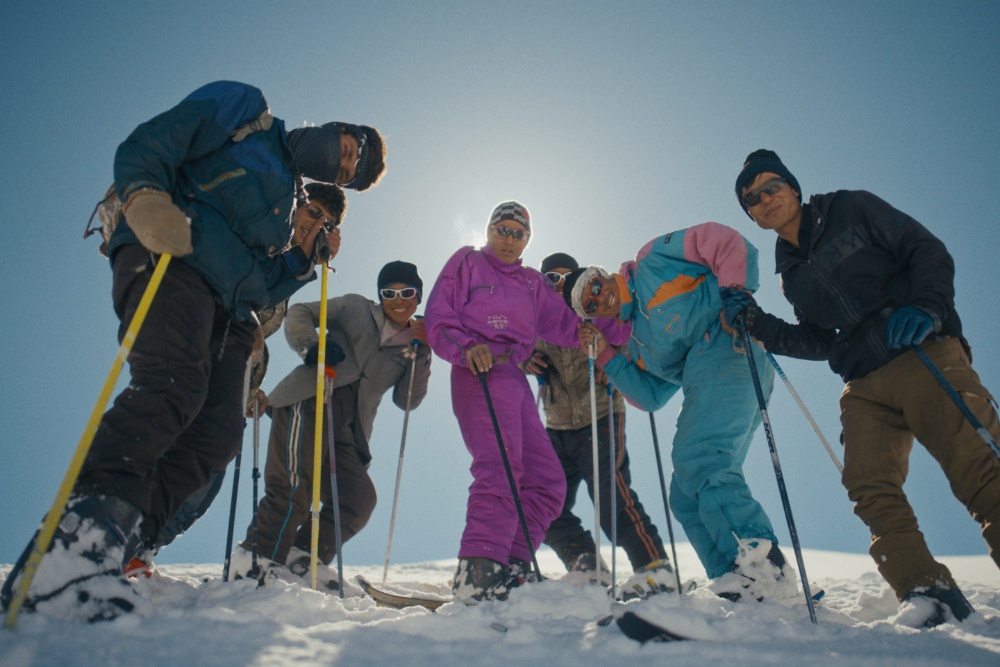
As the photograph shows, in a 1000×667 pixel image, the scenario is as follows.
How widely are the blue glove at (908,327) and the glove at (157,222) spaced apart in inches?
120

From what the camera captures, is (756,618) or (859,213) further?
(859,213)

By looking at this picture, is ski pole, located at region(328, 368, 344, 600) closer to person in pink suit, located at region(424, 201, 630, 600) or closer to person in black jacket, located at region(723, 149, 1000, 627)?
person in pink suit, located at region(424, 201, 630, 600)

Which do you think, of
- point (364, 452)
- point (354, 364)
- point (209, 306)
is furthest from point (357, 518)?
point (209, 306)

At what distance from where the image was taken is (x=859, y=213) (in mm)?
3258

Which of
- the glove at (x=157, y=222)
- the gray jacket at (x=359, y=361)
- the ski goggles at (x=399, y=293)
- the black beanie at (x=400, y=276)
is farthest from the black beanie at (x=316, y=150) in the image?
the black beanie at (x=400, y=276)

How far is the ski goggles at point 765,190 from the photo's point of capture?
11.6 feet

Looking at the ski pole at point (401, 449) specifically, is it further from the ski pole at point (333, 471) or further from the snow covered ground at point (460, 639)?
the snow covered ground at point (460, 639)

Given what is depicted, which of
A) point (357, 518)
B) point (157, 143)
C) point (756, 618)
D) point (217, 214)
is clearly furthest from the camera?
point (357, 518)

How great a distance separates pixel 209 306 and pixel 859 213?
3234 mm

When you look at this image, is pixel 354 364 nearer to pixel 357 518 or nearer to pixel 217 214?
pixel 357 518

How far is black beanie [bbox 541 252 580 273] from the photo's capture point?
6312mm

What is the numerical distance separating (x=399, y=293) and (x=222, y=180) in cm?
270

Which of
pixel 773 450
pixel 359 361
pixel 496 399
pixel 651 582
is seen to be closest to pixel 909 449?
pixel 773 450

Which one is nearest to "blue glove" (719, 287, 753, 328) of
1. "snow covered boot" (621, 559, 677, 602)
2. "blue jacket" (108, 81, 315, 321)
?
"snow covered boot" (621, 559, 677, 602)
